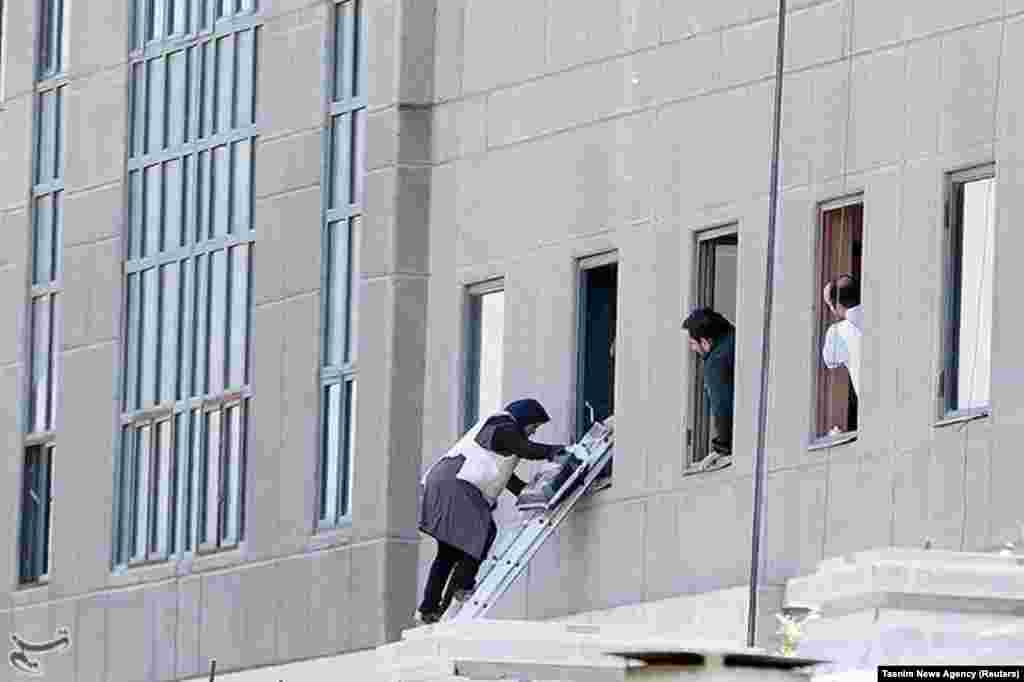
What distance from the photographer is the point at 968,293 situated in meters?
36.2

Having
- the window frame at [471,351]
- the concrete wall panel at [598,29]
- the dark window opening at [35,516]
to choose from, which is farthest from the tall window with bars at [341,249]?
the dark window opening at [35,516]

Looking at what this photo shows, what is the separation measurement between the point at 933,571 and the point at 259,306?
26576mm

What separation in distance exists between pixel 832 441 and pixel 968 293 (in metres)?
2.08

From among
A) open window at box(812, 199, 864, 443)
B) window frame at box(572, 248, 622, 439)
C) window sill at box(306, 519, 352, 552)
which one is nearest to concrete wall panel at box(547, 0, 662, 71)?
window frame at box(572, 248, 622, 439)

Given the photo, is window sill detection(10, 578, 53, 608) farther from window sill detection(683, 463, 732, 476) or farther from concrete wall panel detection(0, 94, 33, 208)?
window sill detection(683, 463, 732, 476)

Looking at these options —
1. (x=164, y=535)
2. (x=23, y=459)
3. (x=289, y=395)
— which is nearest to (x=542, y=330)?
(x=289, y=395)

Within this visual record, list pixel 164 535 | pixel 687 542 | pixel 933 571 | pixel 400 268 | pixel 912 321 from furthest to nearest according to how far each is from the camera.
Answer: pixel 164 535
pixel 400 268
pixel 687 542
pixel 912 321
pixel 933 571

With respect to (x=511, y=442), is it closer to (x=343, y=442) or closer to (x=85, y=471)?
(x=343, y=442)

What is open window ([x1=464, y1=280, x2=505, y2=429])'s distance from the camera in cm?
4284

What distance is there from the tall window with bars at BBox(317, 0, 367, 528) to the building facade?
4 centimetres

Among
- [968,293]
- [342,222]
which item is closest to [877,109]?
[968,293]

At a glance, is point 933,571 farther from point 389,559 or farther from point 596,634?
point 389,559

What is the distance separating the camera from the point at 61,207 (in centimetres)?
5116

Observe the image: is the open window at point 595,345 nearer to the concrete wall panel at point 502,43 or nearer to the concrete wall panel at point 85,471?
the concrete wall panel at point 502,43
